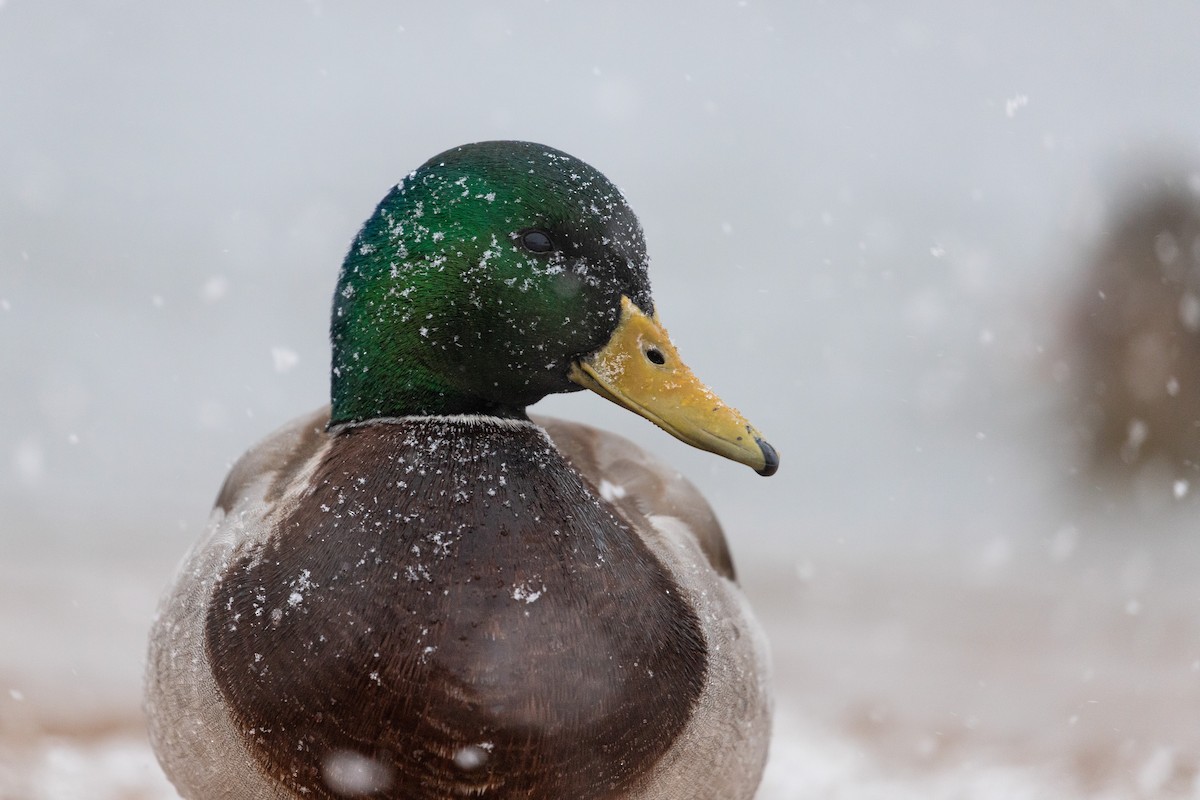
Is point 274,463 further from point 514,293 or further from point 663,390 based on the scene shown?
point 663,390

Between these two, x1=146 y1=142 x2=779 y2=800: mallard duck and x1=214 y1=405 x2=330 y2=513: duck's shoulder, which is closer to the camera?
x1=146 y1=142 x2=779 y2=800: mallard duck

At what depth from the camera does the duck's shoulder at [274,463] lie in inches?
90.5

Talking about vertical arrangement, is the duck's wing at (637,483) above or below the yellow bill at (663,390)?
below

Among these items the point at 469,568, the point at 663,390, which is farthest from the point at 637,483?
the point at 469,568

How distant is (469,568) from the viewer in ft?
5.90

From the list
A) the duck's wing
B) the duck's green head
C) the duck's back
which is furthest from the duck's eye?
the duck's wing

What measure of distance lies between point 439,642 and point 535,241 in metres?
0.61

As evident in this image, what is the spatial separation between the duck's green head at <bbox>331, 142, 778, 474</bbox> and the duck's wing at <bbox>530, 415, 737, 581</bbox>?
0.42m

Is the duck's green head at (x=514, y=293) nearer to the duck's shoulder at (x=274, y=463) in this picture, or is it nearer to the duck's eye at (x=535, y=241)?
the duck's eye at (x=535, y=241)

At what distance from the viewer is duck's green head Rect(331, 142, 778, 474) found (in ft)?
6.22

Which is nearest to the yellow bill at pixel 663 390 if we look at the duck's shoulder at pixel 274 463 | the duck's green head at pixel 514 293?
the duck's green head at pixel 514 293

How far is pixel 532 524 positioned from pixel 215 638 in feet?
1.64

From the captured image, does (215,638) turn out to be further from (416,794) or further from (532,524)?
(532,524)

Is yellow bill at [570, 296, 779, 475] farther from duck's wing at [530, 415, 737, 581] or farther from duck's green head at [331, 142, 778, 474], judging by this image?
duck's wing at [530, 415, 737, 581]
